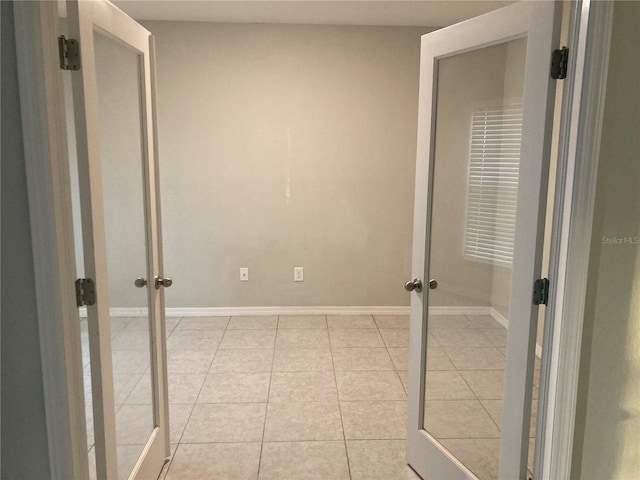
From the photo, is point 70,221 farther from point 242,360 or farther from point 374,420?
point 242,360

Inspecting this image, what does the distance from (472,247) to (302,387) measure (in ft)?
5.37

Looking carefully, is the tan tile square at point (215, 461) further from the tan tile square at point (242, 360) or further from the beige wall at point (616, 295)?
the beige wall at point (616, 295)

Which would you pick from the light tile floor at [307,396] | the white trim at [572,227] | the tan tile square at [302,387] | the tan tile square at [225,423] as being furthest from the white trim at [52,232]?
the tan tile square at [302,387]

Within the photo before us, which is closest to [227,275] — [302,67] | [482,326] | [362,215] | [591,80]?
[362,215]

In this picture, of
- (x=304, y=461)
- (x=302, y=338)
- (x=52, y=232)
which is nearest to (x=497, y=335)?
(x=304, y=461)

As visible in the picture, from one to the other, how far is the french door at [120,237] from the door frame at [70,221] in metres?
0.09

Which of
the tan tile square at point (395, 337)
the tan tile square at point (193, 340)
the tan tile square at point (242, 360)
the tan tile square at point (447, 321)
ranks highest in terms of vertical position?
the tan tile square at point (447, 321)

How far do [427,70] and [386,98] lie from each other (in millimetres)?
2226

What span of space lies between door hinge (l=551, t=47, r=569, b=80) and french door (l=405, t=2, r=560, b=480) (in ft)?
0.08

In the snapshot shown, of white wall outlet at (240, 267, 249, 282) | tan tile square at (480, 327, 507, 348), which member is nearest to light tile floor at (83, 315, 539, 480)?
tan tile square at (480, 327, 507, 348)

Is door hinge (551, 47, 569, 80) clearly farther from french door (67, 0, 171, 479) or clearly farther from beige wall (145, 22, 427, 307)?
beige wall (145, 22, 427, 307)

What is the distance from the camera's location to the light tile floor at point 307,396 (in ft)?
6.81

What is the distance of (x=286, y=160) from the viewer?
14.4 ft

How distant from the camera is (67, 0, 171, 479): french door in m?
1.54
